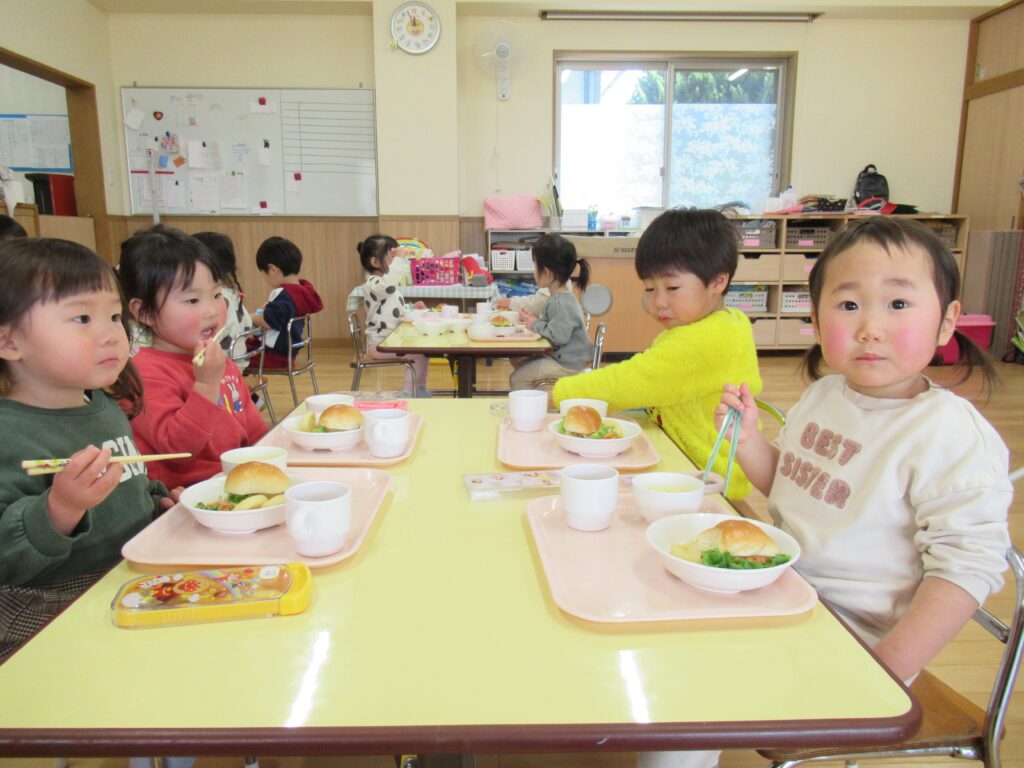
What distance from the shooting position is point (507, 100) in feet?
19.6

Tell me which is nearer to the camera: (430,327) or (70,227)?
(430,327)

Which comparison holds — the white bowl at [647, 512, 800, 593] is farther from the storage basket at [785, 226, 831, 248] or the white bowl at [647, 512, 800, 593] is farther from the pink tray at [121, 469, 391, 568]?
the storage basket at [785, 226, 831, 248]

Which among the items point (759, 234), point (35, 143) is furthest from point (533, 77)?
point (35, 143)

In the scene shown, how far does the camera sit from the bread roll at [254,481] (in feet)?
3.15

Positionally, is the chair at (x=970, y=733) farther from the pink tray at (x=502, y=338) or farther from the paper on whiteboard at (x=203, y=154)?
the paper on whiteboard at (x=203, y=154)

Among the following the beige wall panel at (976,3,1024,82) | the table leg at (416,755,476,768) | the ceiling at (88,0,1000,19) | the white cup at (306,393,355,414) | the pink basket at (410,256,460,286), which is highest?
the ceiling at (88,0,1000,19)

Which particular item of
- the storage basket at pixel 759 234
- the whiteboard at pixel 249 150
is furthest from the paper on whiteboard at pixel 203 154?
the storage basket at pixel 759 234

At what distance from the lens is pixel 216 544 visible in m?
0.90

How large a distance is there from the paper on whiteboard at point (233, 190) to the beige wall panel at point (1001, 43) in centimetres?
633

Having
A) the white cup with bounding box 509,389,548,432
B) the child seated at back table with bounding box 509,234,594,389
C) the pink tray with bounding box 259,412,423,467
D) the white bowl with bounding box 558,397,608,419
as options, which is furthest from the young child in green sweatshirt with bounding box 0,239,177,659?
the child seated at back table with bounding box 509,234,594,389

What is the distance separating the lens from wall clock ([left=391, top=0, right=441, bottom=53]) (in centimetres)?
549

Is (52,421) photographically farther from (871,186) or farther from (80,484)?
(871,186)

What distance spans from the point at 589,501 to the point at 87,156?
618cm

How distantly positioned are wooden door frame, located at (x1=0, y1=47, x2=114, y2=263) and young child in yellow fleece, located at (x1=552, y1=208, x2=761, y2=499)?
529cm
